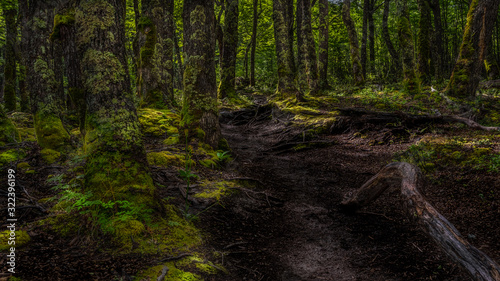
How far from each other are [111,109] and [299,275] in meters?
3.08

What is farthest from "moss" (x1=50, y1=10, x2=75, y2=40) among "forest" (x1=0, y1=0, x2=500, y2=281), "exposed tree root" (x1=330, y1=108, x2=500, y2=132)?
"exposed tree root" (x1=330, y1=108, x2=500, y2=132)

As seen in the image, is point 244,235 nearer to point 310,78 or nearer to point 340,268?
point 340,268

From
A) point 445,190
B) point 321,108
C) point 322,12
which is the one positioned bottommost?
point 445,190

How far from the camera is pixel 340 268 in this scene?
11.9 ft

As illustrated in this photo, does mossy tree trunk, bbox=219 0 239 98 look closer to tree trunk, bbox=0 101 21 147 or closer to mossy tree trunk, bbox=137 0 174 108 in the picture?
mossy tree trunk, bbox=137 0 174 108

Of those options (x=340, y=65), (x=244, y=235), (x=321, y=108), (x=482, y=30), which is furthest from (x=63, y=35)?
(x=340, y=65)

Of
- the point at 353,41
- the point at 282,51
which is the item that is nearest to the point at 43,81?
the point at 282,51

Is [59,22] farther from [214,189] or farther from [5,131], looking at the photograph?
[214,189]

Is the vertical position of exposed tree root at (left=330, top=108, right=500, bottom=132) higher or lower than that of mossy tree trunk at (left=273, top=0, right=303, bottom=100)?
lower

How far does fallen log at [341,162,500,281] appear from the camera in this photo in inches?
99.3

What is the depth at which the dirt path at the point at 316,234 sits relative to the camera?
3459 mm

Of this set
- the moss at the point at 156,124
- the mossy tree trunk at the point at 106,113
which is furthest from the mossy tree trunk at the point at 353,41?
the mossy tree trunk at the point at 106,113

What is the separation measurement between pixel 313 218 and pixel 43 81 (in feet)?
22.1

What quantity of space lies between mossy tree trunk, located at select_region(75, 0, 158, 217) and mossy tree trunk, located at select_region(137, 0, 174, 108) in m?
6.93
